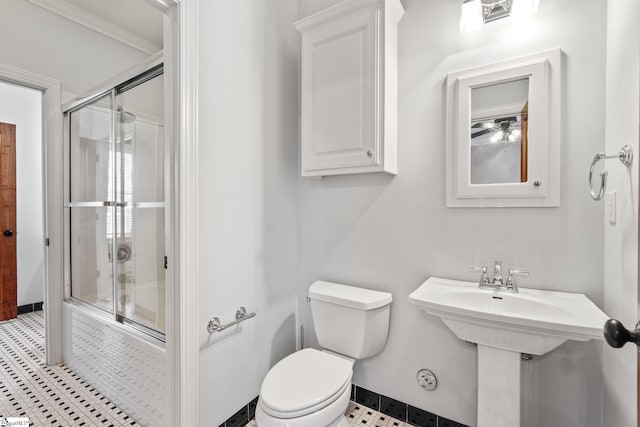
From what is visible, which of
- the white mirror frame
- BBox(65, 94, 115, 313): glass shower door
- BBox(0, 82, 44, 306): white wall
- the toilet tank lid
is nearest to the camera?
the white mirror frame

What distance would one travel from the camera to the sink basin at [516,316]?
36.5 inches

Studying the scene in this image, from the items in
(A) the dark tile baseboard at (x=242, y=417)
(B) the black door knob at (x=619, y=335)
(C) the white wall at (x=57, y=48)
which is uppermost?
(C) the white wall at (x=57, y=48)

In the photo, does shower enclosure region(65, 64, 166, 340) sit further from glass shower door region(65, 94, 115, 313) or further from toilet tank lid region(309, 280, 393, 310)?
toilet tank lid region(309, 280, 393, 310)

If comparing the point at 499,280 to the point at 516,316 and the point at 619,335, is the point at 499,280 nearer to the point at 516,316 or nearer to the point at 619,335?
the point at 516,316

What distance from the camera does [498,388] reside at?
1.11 metres

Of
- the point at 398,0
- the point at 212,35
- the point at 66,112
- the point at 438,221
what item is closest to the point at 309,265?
the point at 438,221

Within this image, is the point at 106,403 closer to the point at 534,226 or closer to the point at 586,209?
the point at 534,226

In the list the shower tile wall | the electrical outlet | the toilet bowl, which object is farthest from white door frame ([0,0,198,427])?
the electrical outlet

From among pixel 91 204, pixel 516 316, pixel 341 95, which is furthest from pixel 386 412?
pixel 91 204

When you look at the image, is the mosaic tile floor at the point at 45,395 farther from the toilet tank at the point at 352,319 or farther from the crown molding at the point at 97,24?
the crown molding at the point at 97,24

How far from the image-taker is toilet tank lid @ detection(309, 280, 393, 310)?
4.75ft

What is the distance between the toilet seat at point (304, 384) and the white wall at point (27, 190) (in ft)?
10.8

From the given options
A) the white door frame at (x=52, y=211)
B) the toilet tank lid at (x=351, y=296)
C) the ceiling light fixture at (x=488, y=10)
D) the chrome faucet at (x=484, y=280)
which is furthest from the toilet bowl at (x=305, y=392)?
the white door frame at (x=52, y=211)

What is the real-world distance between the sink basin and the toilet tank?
31 centimetres
